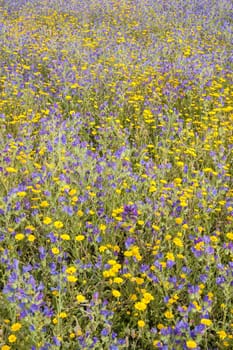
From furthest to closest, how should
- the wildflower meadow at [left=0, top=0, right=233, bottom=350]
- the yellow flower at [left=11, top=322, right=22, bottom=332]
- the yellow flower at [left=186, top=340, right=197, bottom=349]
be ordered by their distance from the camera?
the wildflower meadow at [left=0, top=0, right=233, bottom=350] < the yellow flower at [left=11, top=322, right=22, bottom=332] < the yellow flower at [left=186, top=340, right=197, bottom=349]

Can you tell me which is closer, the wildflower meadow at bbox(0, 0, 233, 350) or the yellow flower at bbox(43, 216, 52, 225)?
the wildflower meadow at bbox(0, 0, 233, 350)

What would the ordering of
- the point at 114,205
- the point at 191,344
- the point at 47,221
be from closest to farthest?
1. the point at 191,344
2. the point at 47,221
3. the point at 114,205

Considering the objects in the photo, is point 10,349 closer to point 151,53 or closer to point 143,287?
point 143,287

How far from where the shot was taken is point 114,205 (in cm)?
275

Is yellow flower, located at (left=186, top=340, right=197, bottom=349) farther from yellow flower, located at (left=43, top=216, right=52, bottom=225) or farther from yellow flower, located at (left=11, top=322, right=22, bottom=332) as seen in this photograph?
yellow flower, located at (left=43, top=216, right=52, bottom=225)

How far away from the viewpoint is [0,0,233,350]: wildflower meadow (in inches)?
78.4

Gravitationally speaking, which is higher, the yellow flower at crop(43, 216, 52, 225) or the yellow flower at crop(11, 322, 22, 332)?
the yellow flower at crop(43, 216, 52, 225)

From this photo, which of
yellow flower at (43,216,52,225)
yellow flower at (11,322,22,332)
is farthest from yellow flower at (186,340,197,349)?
yellow flower at (43,216,52,225)

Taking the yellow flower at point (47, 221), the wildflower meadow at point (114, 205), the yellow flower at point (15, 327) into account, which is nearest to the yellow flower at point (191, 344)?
the wildflower meadow at point (114, 205)

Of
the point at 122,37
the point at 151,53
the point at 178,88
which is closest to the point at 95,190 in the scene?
the point at 178,88

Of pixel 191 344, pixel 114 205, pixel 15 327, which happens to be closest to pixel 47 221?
pixel 114 205

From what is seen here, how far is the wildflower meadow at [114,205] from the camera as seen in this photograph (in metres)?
1.99

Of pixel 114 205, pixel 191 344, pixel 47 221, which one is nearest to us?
pixel 191 344

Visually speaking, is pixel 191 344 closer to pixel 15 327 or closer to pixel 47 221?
pixel 15 327
